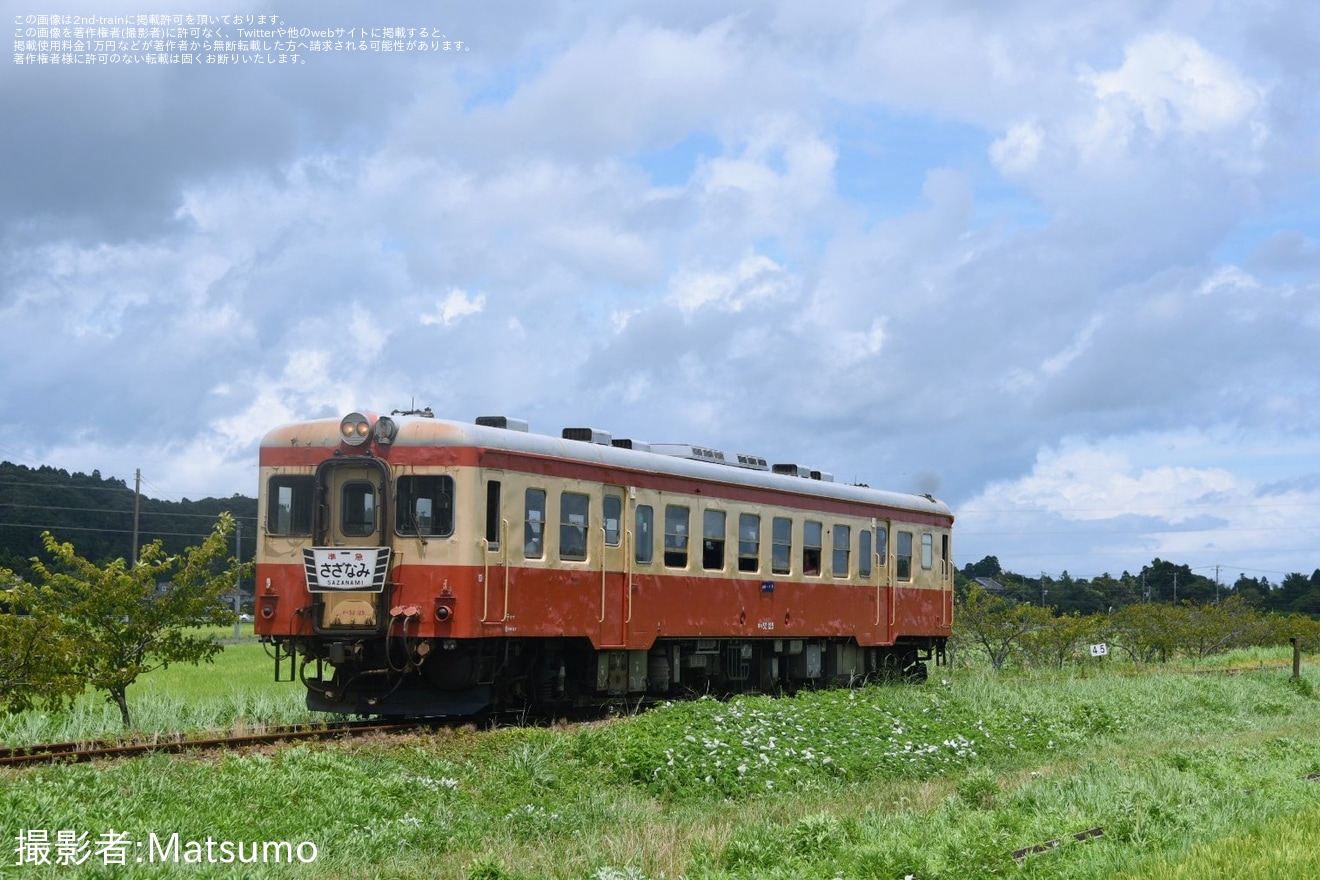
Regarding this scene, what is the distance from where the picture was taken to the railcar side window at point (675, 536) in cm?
1898

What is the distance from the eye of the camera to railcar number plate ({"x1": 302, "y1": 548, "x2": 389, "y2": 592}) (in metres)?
15.8

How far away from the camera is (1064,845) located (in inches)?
389

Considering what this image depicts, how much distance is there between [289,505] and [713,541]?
596 centimetres

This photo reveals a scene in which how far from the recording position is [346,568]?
628 inches

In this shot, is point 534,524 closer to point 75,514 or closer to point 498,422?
point 498,422

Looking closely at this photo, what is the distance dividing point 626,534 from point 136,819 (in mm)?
8927

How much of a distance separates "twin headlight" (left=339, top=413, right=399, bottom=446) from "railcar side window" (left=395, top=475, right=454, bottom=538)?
52 centimetres

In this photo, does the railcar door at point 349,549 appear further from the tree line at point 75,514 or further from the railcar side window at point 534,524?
the tree line at point 75,514

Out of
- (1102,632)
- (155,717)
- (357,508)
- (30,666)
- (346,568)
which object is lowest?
(155,717)

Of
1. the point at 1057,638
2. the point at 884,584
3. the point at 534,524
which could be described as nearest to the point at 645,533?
the point at 534,524

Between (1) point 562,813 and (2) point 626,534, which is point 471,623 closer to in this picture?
(2) point 626,534

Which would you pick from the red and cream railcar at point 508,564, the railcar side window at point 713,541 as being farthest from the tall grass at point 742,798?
the railcar side window at point 713,541

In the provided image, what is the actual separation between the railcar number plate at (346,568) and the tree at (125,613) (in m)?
2.56

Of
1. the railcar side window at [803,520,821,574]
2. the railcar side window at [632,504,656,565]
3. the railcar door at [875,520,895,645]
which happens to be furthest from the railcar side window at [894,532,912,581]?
the railcar side window at [632,504,656,565]
